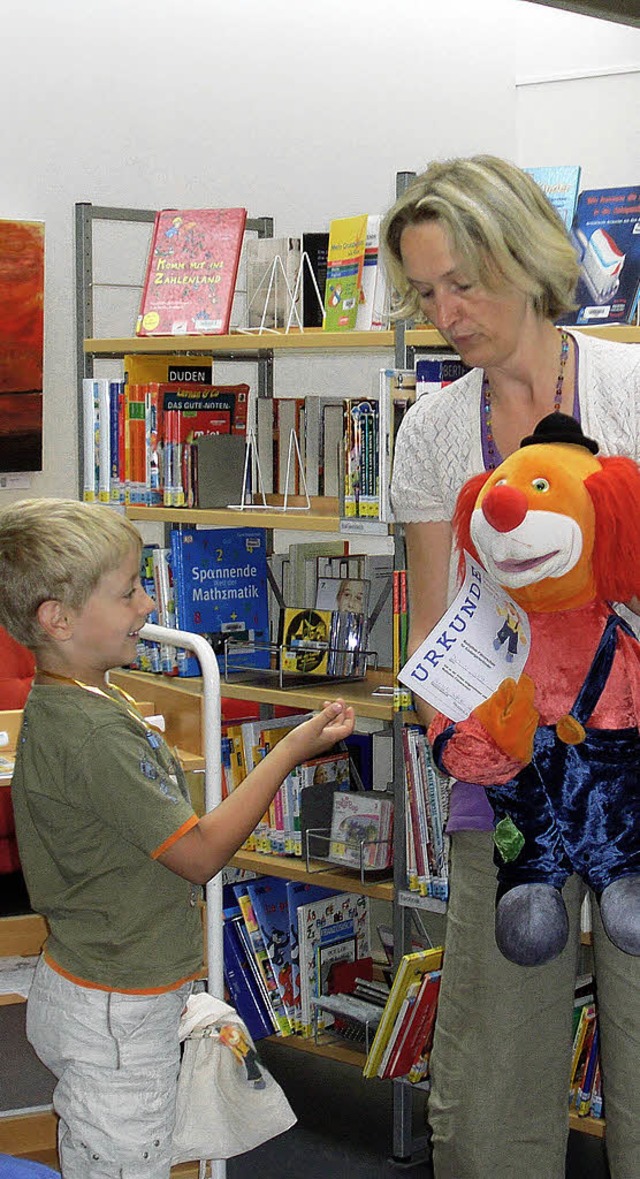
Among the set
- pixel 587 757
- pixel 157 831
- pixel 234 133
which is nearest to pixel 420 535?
pixel 587 757

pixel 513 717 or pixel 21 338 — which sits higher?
pixel 21 338

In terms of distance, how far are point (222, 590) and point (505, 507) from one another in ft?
6.86

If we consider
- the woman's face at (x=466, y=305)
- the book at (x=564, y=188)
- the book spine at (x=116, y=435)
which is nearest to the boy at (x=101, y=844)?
the woman's face at (x=466, y=305)

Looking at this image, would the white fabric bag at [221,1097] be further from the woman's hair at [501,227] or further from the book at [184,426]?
the book at [184,426]

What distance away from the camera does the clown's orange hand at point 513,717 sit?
161 centimetres

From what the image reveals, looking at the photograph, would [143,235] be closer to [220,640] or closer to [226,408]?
[226,408]

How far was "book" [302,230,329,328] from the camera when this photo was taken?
131 inches

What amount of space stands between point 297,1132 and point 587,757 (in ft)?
6.14

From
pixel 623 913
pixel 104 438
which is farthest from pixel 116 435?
pixel 623 913

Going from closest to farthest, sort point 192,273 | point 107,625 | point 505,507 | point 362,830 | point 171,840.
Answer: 1. point 505,507
2. point 171,840
3. point 107,625
4. point 362,830
5. point 192,273

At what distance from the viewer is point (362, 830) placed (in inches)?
128

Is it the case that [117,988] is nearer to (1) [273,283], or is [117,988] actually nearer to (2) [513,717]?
(2) [513,717]

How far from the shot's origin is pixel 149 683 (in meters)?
2.72

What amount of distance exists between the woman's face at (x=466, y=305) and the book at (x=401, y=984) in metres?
1.55
